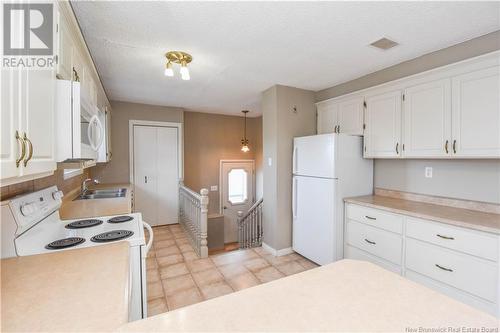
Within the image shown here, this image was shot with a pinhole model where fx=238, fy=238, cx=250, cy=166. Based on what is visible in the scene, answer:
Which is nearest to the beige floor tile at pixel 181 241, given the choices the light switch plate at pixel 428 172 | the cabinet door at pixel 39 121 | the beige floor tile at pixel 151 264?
the beige floor tile at pixel 151 264

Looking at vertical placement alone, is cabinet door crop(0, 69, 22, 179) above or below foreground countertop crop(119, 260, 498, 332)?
above

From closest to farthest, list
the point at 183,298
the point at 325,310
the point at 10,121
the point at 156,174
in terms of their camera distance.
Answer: the point at 325,310 < the point at 10,121 < the point at 183,298 < the point at 156,174

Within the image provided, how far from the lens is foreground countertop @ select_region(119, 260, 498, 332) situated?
2.14 feet

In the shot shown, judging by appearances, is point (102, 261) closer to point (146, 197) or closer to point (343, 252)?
point (343, 252)

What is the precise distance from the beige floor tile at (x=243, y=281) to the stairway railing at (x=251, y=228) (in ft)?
5.41

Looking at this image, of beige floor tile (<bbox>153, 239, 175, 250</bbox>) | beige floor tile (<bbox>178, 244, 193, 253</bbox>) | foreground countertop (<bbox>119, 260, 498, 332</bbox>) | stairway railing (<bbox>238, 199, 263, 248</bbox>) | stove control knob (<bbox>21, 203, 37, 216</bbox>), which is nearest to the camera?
foreground countertop (<bbox>119, 260, 498, 332</bbox>)

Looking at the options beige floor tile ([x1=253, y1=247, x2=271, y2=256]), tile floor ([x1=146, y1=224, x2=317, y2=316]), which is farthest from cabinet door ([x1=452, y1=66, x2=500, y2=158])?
beige floor tile ([x1=253, y1=247, x2=271, y2=256])

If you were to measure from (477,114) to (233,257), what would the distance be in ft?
9.94

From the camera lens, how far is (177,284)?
2.60 m

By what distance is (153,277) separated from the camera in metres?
2.72

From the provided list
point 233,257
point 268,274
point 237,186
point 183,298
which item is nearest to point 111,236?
point 183,298

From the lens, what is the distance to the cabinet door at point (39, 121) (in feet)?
3.16

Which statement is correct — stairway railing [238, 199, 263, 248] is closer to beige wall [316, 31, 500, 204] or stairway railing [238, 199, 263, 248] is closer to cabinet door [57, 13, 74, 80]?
beige wall [316, 31, 500, 204]

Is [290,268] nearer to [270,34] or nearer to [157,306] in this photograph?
[157,306]
